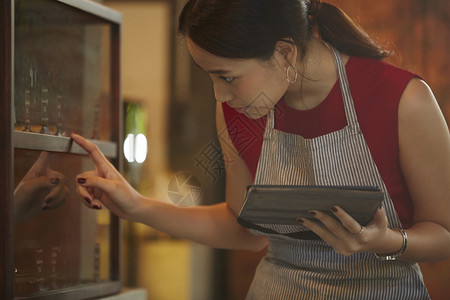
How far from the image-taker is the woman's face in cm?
82

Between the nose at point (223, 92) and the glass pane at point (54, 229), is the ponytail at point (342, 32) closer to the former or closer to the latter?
the nose at point (223, 92)

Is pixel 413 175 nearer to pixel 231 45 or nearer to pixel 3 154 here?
pixel 231 45

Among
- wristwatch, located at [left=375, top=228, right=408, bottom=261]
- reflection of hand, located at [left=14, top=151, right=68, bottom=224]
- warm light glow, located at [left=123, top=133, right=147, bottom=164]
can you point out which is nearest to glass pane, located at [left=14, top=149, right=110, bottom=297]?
reflection of hand, located at [left=14, top=151, right=68, bottom=224]

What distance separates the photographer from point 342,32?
85 cm

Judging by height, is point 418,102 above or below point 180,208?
above

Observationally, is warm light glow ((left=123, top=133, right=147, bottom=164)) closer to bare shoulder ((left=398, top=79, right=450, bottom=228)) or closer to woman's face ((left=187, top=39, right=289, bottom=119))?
woman's face ((left=187, top=39, right=289, bottom=119))

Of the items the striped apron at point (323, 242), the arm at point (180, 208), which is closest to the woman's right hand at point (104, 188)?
the arm at point (180, 208)

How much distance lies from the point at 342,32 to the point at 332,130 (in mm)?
141

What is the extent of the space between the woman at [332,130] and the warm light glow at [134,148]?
0.28 metres

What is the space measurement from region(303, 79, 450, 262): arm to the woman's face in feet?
0.60

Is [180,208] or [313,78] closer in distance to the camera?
[313,78]

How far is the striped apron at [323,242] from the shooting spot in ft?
2.85

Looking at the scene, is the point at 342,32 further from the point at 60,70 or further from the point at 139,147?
the point at 139,147

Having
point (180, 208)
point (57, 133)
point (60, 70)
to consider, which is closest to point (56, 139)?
point (57, 133)
